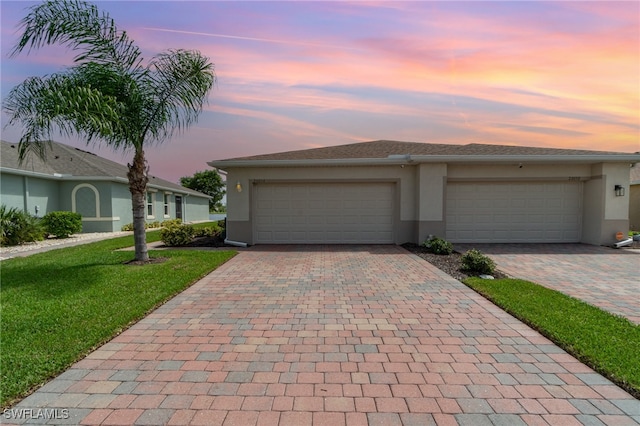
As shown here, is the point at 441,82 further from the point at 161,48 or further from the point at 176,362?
the point at 176,362

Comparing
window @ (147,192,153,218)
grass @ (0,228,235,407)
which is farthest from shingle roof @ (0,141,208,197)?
grass @ (0,228,235,407)

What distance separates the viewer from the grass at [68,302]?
306 centimetres

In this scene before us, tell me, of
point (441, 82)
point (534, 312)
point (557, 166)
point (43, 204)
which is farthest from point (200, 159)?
point (557, 166)

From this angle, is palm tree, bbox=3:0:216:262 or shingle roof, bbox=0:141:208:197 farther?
shingle roof, bbox=0:141:208:197

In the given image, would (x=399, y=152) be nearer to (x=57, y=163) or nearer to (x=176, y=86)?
(x=176, y=86)

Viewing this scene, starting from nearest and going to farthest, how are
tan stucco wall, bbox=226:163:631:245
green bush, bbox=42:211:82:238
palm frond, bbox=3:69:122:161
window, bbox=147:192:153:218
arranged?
1. palm frond, bbox=3:69:122:161
2. tan stucco wall, bbox=226:163:631:245
3. green bush, bbox=42:211:82:238
4. window, bbox=147:192:153:218

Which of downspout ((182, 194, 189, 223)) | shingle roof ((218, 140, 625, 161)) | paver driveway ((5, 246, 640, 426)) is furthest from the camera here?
downspout ((182, 194, 189, 223))

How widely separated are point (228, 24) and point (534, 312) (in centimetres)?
872

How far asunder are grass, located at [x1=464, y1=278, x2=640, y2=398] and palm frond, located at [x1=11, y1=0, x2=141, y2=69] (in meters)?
8.97

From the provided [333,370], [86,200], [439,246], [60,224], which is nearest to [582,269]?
[439,246]

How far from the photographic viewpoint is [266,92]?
34.0 ft

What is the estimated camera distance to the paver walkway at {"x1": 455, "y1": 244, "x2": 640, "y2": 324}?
5152 millimetres

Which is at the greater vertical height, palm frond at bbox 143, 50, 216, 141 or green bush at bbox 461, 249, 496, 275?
palm frond at bbox 143, 50, 216, 141

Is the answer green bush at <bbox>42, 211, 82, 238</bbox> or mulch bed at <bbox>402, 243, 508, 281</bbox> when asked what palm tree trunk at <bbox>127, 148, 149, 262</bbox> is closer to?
mulch bed at <bbox>402, 243, 508, 281</bbox>
